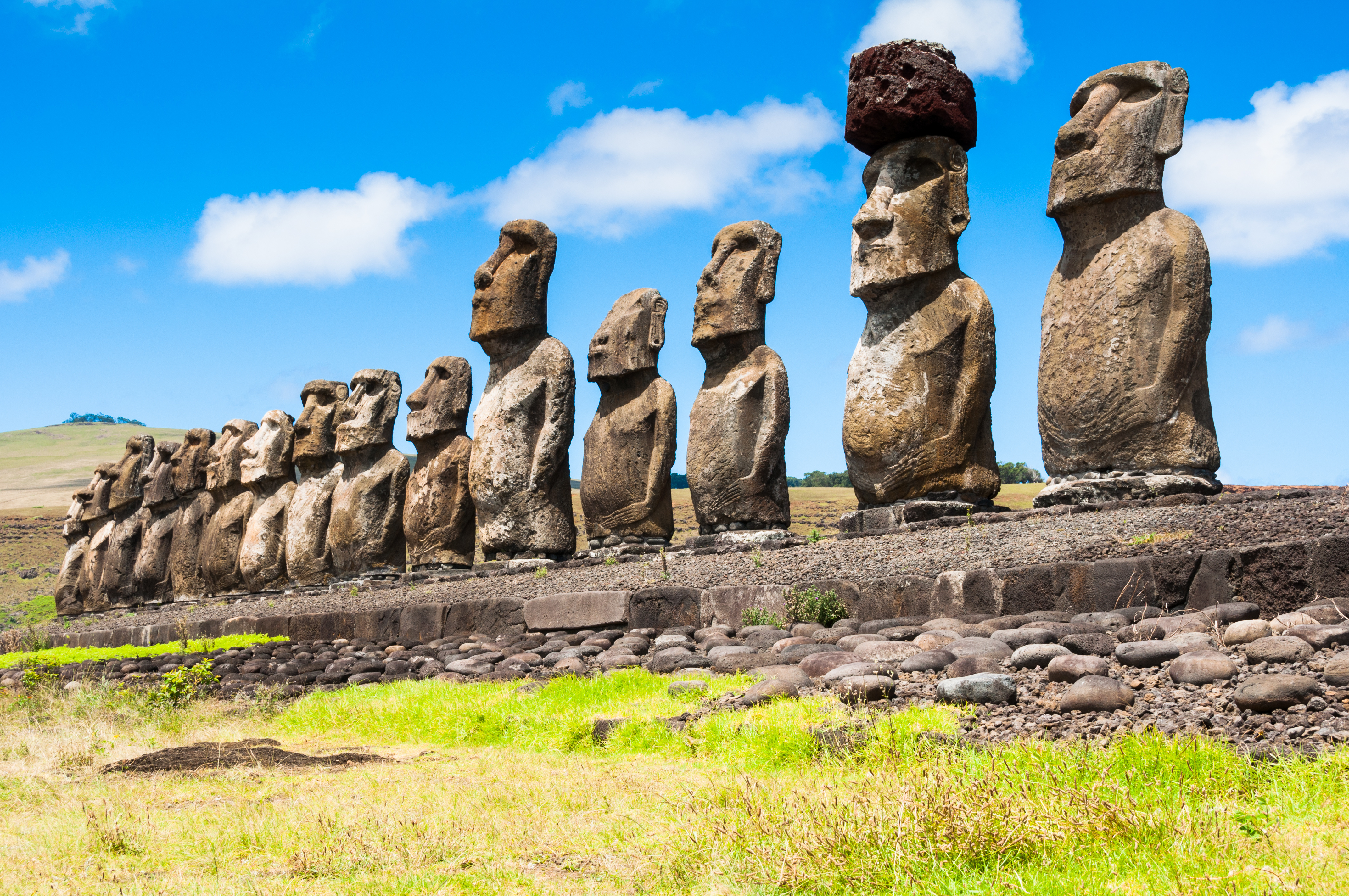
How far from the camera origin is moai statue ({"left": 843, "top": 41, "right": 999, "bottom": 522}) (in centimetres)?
985

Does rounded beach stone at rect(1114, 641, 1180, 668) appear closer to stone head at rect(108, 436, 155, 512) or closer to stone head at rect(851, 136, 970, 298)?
stone head at rect(851, 136, 970, 298)

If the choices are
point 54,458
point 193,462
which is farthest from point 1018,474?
point 54,458

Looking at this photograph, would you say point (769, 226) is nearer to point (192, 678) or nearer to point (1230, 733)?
point (192, 678)

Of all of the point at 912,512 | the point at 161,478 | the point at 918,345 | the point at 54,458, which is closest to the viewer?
the point at 912,512

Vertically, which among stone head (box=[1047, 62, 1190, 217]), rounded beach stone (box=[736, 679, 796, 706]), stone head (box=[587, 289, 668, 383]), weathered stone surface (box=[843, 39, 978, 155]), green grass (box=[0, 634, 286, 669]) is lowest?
green grass (box=[0, 634, 286, 669])

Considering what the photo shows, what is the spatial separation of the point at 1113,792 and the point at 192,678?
7.83 m

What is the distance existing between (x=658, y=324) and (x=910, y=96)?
Result: 3870 millimetres

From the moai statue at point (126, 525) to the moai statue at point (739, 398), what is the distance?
1488cm

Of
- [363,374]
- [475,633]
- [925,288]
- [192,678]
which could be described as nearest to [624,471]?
[475,633]

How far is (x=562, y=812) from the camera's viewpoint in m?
4.12

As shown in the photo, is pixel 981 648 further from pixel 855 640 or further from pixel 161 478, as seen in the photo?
pixel 161 478

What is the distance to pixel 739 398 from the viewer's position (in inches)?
452

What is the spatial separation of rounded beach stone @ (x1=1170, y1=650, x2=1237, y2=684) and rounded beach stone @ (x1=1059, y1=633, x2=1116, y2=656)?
0.66 metres

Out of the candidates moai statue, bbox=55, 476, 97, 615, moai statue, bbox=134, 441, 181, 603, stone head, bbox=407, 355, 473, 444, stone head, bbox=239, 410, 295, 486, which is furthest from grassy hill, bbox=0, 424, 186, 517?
stone head, bbox=407, 355, 473, 444
